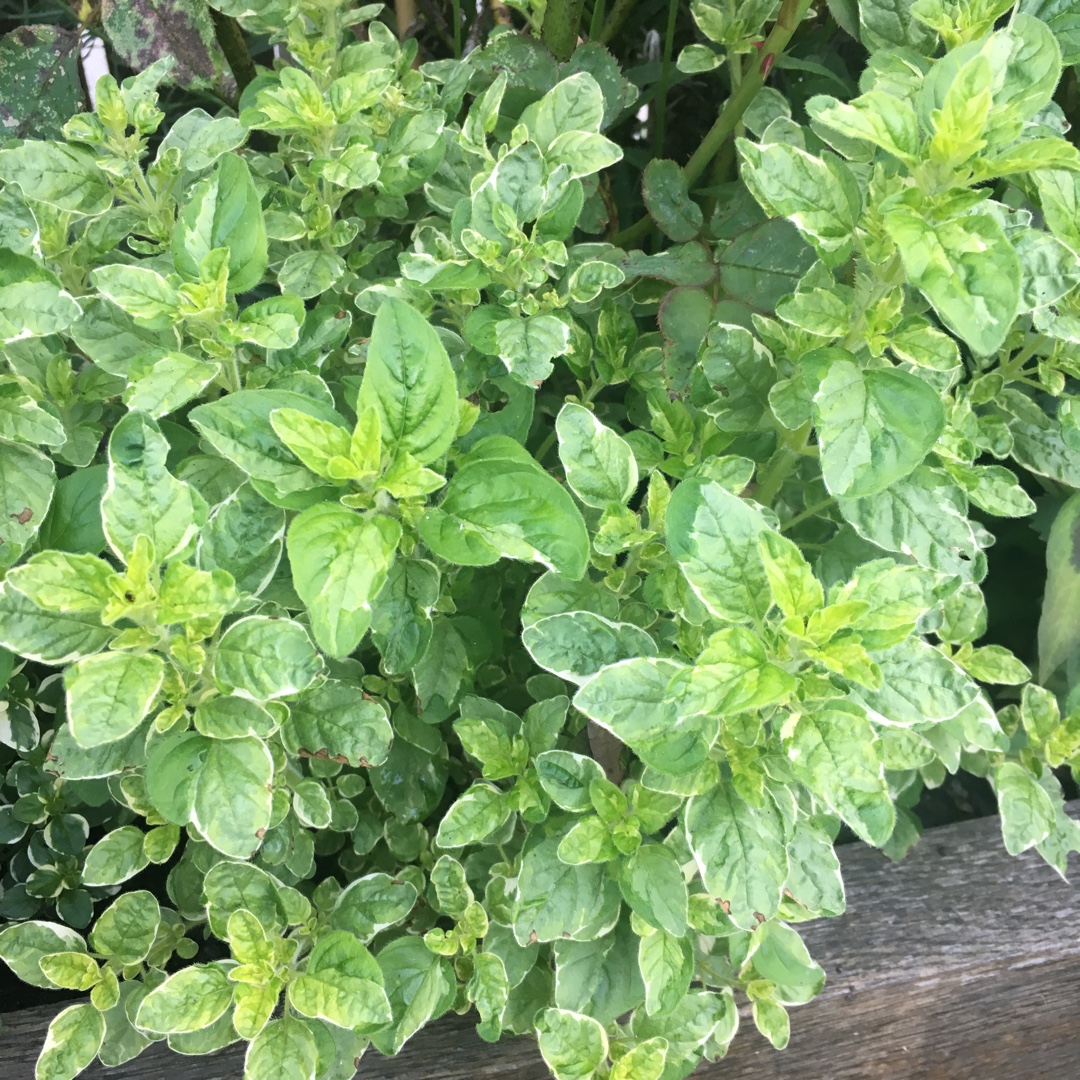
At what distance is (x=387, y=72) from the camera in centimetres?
82

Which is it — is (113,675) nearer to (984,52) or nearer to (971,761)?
(984,52)

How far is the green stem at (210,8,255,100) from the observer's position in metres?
1.08

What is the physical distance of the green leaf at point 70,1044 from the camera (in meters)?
0.78

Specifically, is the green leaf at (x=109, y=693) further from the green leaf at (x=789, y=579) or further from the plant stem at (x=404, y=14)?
the plant stem at (x=404, y=14)

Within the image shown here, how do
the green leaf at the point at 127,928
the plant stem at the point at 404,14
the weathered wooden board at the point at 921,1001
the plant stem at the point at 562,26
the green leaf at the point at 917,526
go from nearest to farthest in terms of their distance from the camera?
the green leaf at the point at 917,526 → the green leaf at the point at 127,928 → the weathered wooden board at the point at 921,1001 → the plant stem at the point at 562,26 → the plant stem at the point at 404,14

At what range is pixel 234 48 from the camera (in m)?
1.11

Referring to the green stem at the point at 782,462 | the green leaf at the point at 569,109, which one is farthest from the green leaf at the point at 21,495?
the green stem at the point at 782,462

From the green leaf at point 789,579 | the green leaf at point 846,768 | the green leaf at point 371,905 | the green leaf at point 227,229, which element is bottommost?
the green leaf at point 371,905

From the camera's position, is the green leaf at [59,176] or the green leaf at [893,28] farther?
the green leaf at [893,28]

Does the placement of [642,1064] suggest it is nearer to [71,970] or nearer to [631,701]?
[631,701]

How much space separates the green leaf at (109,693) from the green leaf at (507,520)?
209 mm

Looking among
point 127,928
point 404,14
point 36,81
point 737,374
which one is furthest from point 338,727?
point 404,14

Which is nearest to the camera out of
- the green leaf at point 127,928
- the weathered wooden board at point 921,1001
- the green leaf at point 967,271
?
the green leaf at point 967,271

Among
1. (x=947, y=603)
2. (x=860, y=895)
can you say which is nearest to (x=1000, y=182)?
(x=947, y=603)
